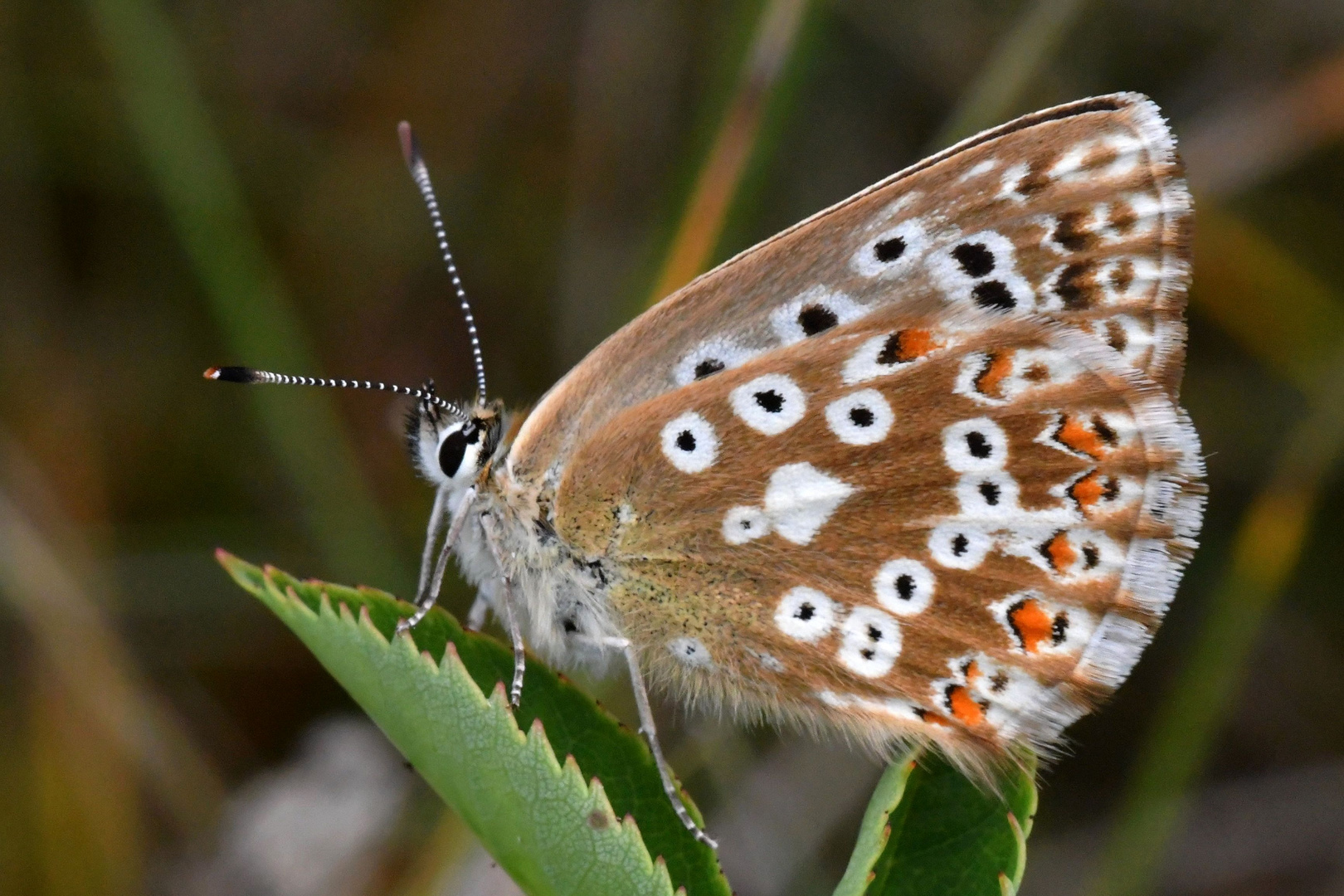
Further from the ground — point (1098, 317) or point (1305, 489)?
point (1098, 317)

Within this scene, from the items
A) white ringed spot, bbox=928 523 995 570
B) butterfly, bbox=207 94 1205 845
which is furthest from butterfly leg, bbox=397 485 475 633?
white ringed spot, bbox=928 523 995 570

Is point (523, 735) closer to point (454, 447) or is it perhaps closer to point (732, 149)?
point (454, 447)

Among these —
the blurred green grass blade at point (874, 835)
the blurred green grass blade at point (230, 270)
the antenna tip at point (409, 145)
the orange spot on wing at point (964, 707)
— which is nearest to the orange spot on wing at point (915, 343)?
the orange spot on wing at point (964, 707)

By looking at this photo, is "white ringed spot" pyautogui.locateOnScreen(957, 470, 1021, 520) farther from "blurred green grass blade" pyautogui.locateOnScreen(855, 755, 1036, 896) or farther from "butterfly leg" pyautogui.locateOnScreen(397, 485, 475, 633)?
"butterfly leg" pyautogui.locateOnScreen(397, 485, 475, 633)

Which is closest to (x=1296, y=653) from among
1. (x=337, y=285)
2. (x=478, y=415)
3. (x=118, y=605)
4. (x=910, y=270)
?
(x=910, y=270)

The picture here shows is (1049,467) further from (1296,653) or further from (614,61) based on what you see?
(614,61)

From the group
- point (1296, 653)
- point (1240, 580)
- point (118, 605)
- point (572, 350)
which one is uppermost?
point (572, 350)

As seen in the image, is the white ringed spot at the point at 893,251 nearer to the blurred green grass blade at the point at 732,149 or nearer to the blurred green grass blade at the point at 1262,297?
the blurred green grass blade at the point at 732,149

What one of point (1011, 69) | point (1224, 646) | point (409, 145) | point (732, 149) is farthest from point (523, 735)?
point (1011, 69)
